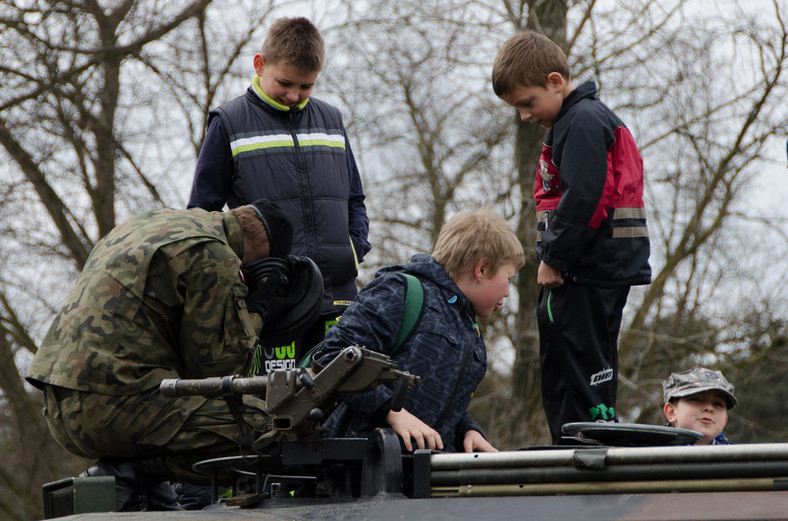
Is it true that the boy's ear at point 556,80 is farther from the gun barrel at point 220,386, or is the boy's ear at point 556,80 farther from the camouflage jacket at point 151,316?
the gun barrel at point 220,386

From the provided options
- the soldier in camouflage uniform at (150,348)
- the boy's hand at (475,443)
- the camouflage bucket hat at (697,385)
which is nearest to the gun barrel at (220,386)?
the soldier in camouflage uniform at (150,348)

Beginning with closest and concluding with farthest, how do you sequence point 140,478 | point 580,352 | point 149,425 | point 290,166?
point 149,425 < point 140,478 < point 580,352 < point 290,166

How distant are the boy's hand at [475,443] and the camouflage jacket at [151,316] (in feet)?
2.67

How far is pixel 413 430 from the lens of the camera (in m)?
2.86

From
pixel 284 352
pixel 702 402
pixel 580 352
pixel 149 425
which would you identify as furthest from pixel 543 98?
pixel 149 425

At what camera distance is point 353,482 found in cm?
255

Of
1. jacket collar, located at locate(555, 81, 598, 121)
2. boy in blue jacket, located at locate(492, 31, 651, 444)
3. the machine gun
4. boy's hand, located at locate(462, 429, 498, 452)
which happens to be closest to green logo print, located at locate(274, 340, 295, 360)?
boy in blue jacket, located at locate(492, 31, 651, 444)

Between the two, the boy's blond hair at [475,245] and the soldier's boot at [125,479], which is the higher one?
the boy's blond hair at [475,245]

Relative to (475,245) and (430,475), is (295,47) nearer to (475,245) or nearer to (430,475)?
(475,245)

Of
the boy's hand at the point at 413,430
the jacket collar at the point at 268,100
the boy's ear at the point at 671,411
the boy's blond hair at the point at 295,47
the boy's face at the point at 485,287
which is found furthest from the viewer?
the jacket collar at the point at 268,100

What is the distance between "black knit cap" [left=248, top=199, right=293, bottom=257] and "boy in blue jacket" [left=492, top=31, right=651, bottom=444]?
104cm

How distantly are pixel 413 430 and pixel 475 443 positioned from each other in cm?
50

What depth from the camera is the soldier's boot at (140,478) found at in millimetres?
3422

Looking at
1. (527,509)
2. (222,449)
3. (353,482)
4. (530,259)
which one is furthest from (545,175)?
(530,259)
